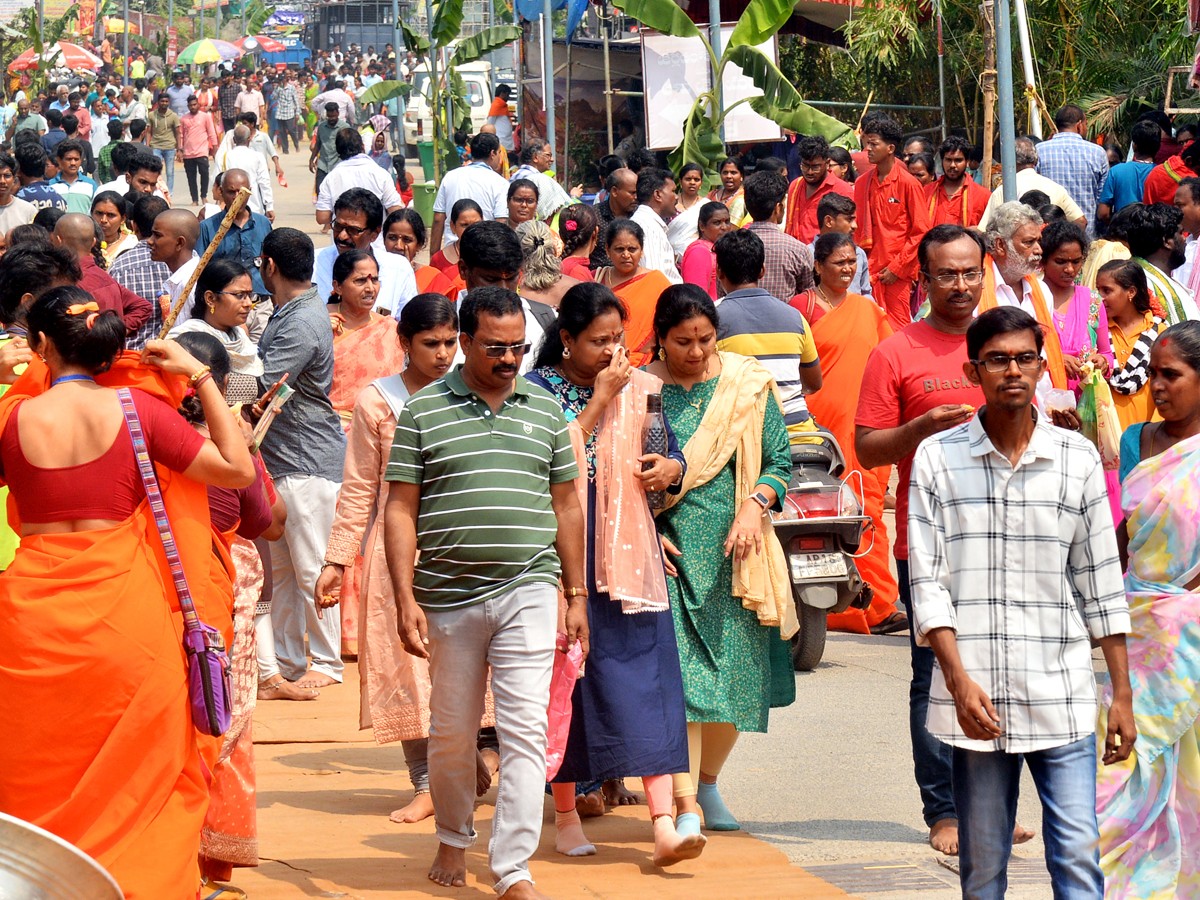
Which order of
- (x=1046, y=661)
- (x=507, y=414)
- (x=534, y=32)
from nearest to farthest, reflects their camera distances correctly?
1. (x=1046, y=661)
2. (x=507, y=414)
3. (x=534, y=32)

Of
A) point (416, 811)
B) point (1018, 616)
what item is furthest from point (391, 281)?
point (1018, 616)

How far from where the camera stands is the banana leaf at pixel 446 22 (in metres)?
17.9

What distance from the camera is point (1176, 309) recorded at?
27.1 ft

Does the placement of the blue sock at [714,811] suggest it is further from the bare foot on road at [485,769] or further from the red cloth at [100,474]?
the red cloth at [100,474]

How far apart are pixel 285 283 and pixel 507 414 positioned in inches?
121

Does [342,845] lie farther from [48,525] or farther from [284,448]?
[284,448]

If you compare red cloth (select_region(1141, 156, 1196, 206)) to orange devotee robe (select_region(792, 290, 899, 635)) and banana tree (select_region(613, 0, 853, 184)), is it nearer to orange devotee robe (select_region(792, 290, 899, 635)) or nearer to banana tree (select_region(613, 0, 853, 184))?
banana tree (select_region(613, 0, 853, 184))

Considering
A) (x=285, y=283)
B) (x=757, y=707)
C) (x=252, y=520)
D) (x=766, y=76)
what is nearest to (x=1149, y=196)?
(x=766, y=76)

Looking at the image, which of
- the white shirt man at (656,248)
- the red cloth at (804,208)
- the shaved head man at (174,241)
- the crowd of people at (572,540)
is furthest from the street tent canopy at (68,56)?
the crowd of people at (572,540)

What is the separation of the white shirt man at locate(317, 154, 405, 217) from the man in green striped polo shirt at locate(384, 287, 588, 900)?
29.5ft

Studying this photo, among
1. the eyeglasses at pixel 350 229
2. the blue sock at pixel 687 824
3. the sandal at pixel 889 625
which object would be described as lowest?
the sandal at pixel 889 625

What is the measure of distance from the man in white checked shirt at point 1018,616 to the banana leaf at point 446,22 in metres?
14.2

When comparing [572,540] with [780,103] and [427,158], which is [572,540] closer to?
[780,103]

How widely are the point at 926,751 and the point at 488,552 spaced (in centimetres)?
157
